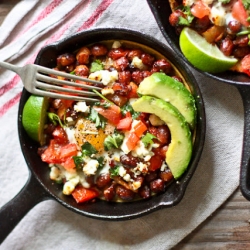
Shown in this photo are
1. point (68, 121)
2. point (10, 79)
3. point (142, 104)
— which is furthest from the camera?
point (10, 79)

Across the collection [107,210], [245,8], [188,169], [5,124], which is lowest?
[107,210]

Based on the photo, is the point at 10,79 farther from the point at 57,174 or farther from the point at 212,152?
the point at 212,152

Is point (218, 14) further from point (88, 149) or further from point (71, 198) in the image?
point (71, 198)

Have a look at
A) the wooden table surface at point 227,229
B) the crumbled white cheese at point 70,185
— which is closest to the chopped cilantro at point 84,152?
the crumbled white cheese at point 70,185

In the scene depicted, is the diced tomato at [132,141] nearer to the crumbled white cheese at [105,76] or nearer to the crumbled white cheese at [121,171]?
the crumbled white cheese at [121,171]

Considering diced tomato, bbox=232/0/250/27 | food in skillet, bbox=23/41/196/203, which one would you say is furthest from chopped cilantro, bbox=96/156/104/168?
diced tomato, bbox=232/0/250/27

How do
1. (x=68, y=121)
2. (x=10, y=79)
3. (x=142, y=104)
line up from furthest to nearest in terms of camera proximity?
1. (x=10, y=79)
2. (x=68, y=121)
3. (x=142, y=104)

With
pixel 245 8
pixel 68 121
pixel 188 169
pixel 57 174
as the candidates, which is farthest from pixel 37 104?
pixel 245 8

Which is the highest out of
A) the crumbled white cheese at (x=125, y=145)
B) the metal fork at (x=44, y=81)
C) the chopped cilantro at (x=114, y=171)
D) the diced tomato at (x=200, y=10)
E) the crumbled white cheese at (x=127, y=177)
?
the diced tomato at (x=200, y=10)
